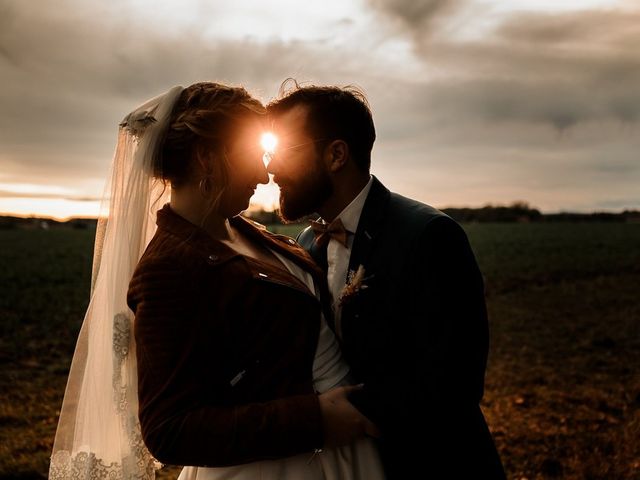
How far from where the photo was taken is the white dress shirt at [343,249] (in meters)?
3.09

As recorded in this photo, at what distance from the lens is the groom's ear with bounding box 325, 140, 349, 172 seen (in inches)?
132

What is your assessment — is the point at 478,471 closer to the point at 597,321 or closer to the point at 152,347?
the point at 152,347

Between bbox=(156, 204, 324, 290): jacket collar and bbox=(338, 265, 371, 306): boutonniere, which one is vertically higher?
bbox=(156, 204, 324, 290): jacket collar

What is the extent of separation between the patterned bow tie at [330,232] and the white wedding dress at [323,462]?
464mm

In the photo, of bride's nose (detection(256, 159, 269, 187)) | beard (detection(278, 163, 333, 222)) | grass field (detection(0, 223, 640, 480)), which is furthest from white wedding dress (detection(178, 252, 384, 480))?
grass field (detection(0, 223, 640, 480))

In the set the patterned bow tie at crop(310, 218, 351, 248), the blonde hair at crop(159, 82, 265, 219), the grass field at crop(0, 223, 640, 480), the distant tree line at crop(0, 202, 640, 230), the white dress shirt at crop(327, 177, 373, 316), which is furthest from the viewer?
the distant tree line at crop(0, 202, 640, 230)

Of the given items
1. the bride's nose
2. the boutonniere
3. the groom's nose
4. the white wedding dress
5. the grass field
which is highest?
the groom's nose

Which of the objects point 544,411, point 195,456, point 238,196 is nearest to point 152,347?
point 195,456

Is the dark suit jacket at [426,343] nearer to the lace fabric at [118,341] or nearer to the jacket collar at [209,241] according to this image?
the jacket collar at [209,241]

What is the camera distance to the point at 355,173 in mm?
3361

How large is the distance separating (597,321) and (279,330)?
1356 centimetres

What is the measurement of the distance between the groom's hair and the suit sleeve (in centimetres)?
155

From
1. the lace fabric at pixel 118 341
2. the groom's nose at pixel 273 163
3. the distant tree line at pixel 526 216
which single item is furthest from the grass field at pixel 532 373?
the distant tree line at pixel 526 216

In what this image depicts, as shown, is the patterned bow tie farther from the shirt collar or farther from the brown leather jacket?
the brown leather jacket
